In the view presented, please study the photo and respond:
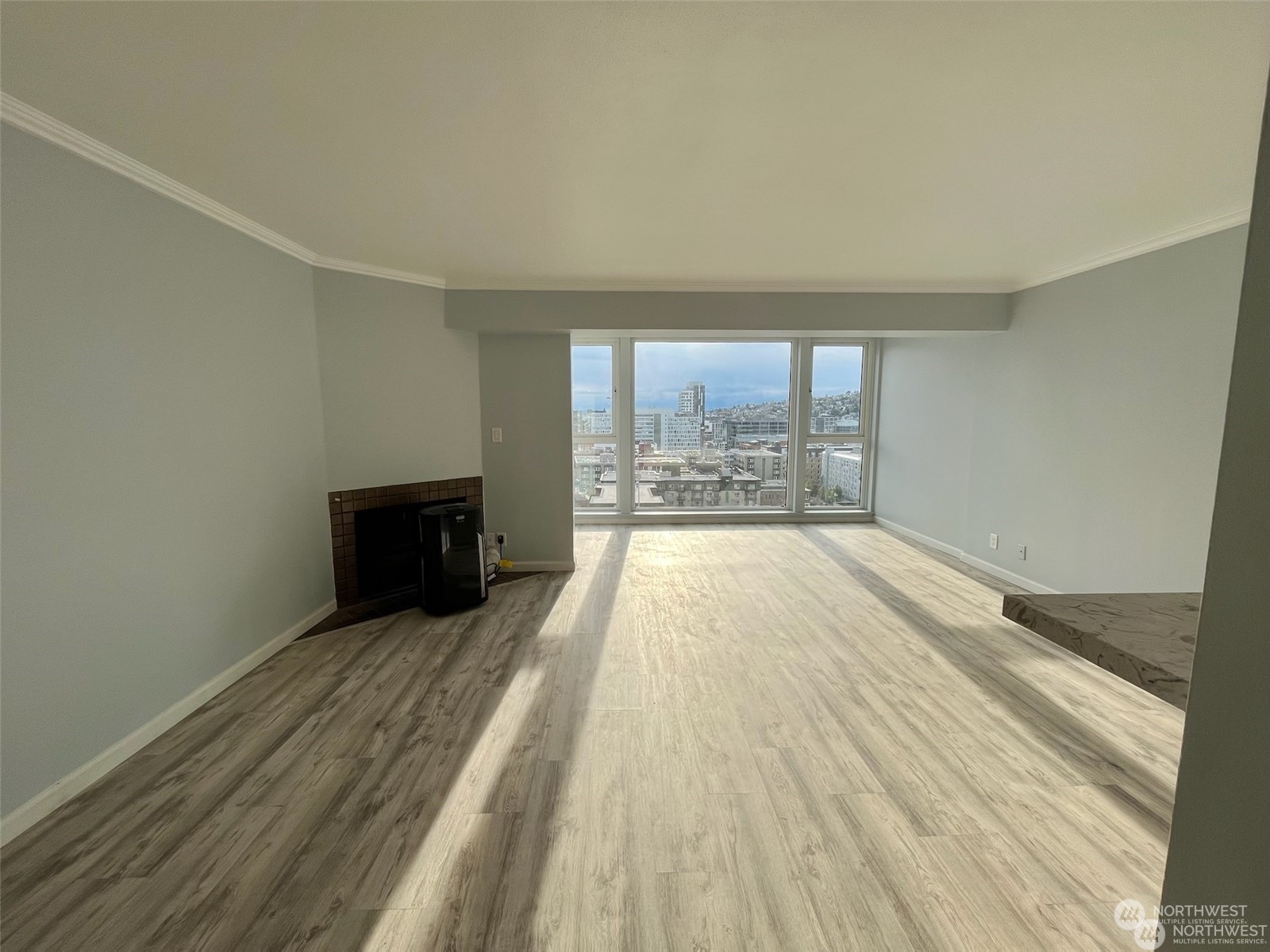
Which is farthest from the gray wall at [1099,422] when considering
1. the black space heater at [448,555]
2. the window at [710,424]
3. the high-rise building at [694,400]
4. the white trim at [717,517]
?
the black space heater at [448,555]

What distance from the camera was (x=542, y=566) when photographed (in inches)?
180

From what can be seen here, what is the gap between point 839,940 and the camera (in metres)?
1.39

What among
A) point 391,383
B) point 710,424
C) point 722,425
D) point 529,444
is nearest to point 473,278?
point 391,383

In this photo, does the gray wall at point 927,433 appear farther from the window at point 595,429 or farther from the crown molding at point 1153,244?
the window at point 595,429

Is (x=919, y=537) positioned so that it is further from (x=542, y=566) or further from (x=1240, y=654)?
(x=1240, y=654)

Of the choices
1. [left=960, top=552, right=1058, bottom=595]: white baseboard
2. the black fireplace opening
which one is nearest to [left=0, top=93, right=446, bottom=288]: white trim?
the black fireplace opening

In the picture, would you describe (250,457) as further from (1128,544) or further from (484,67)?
(1128,544)

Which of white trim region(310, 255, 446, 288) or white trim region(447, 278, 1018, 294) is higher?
white trim region(447, 278, 1018, 294)

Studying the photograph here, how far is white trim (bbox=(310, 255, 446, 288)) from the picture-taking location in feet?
10.9

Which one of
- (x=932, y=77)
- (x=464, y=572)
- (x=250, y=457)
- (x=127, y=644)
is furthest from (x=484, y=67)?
(x=464, y=572)

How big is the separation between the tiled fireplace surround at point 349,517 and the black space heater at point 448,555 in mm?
247

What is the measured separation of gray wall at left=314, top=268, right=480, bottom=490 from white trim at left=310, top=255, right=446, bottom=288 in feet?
0.11

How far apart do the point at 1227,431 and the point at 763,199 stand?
232 centimetres

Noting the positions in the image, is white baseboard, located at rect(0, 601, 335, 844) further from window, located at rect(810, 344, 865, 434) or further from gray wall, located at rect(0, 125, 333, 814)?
window, located at rect(810, 344, 865, 434)
